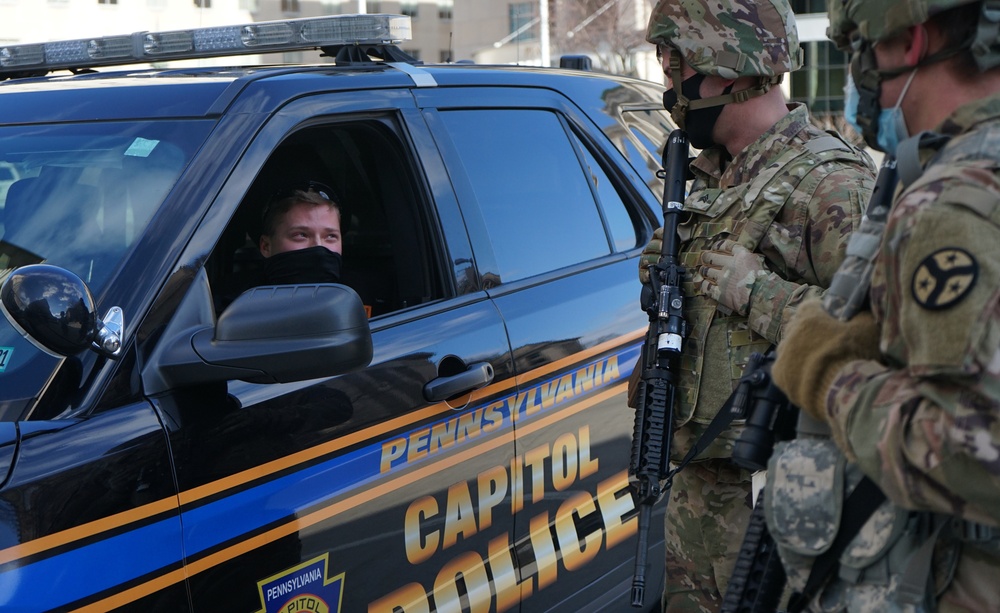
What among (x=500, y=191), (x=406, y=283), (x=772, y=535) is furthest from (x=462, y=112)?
(x=772, y=535)

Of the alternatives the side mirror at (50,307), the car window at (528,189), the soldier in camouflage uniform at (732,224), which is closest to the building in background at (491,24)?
the car window at (528,189)

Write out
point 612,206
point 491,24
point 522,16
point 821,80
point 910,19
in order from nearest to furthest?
point 910,19 → point 612,206 → point 821,80 → point 522,16 → point 491,24

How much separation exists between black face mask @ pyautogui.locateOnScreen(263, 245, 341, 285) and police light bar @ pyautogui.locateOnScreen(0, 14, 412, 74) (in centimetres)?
56

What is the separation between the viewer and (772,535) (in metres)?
1.73

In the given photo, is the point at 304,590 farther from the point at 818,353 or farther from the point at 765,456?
the point at 818,353

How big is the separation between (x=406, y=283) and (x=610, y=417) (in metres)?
0.69

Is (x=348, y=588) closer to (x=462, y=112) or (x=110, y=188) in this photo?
(x=110, y=188)

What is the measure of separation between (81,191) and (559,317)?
1277mm

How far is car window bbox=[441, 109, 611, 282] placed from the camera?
3.06 m

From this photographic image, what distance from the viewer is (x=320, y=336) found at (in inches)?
81.2

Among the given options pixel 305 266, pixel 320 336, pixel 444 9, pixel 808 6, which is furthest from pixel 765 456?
pixel 444 9

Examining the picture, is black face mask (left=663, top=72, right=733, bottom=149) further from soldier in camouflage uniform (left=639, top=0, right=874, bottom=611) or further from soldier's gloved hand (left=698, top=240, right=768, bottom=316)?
soldier's gloved hand (left=698, top=240, right=768, bottom=316)

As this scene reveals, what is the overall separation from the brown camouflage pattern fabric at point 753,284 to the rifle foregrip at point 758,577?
66cm

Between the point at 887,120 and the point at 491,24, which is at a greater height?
the point at 491,24
